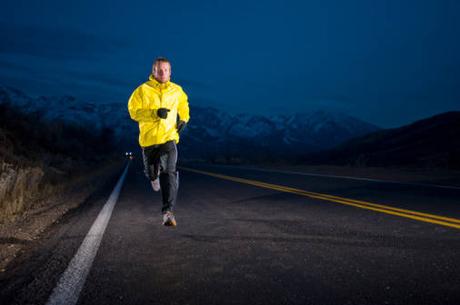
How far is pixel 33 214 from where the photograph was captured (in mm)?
7438

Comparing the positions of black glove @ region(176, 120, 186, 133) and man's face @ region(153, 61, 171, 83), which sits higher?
man's face @ region(153, 61, 171, 83)

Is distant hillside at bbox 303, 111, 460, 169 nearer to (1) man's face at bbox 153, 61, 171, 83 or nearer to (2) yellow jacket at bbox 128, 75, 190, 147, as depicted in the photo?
(2) yellow jacket at bbox 128, 75, 190, 147

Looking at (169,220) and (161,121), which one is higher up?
(161,121)

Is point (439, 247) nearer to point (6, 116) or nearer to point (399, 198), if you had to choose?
point (399, 198)

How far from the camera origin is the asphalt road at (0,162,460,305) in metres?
3.09

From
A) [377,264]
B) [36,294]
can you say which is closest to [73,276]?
[36,294]

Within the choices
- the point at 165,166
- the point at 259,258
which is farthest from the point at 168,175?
the point at 259,258

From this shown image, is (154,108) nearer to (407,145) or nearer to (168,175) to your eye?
(168,175)

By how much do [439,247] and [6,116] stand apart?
24.4m

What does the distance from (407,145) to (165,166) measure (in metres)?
47.9

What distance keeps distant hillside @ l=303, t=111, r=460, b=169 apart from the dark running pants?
28700 mm

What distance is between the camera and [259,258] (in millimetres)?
4051

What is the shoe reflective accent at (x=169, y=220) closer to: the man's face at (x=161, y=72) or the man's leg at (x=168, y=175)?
the man's leg at (x=168, y=175)

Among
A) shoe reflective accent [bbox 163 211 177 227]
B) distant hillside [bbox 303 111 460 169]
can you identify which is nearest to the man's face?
shoe reflective accent [bbox 163 211 177 227]
